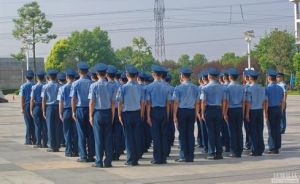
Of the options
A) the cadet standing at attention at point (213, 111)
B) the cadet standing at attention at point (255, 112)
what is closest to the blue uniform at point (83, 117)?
the cadet standing at attention at point (213, 111)

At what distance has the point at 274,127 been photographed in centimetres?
1284

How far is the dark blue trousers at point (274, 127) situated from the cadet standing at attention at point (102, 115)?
12.7 feet

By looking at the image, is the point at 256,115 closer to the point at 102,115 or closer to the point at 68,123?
the point at 102,115

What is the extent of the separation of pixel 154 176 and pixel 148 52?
7316cm

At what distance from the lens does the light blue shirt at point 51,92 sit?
13.6 meters

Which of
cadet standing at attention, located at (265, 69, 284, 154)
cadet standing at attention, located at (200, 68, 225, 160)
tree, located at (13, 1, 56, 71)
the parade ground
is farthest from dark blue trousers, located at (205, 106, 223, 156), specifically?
tree, located at (13, 1, 56, 71)

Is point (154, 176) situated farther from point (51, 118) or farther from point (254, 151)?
point (51, 118)

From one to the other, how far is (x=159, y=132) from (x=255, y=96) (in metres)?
2.41

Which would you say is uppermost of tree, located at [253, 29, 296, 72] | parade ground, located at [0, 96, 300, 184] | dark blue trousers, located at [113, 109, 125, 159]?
tree, located at [253, 29, 296, 72]

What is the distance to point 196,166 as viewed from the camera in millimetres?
10961

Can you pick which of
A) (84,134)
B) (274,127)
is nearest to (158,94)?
(84,134)

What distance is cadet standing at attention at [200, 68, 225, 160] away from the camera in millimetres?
11922

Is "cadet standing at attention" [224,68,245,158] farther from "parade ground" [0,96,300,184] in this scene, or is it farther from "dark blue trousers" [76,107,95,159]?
"dark blue trousers" [76,107,95,159]

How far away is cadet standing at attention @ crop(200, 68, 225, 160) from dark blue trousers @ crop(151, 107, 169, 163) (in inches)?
39.1
